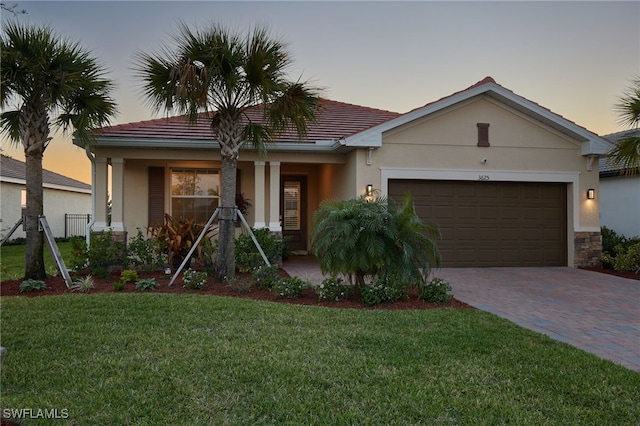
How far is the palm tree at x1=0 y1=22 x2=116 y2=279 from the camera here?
705 centimetres

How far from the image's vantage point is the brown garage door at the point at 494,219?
10758mm

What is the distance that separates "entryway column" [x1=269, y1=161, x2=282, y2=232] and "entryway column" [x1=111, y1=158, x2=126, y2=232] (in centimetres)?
377

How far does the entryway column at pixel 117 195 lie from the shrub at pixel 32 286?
10.5 ft

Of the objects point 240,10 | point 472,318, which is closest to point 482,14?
point 240,10

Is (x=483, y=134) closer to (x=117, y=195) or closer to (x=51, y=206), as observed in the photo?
(x=117, y=195)

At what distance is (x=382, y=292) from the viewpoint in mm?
6395

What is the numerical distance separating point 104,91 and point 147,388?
6776 millimetres

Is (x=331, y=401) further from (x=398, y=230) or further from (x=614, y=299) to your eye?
(x=614, y=299)

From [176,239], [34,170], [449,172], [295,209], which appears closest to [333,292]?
[176,239]

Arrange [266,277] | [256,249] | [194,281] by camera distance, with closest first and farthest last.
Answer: [194,281] < [266,277] < [256,249]

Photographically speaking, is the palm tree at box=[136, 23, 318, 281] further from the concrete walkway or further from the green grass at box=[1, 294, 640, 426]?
the green grass at box=[1, 294, 640, 426]

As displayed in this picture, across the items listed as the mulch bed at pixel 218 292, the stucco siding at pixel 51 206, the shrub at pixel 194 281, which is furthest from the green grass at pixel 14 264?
the shrub at pixel 194 281

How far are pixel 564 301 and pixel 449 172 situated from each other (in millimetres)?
4526

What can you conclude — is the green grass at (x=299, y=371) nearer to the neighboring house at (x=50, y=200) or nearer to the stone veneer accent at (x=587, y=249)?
the stone veneer accent at (x=587, y=249)
